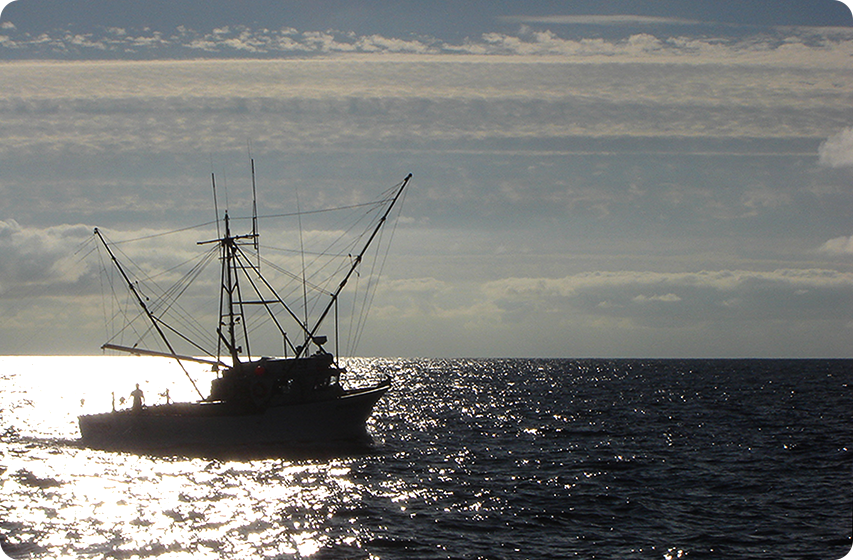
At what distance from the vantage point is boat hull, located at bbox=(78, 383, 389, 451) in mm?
49125


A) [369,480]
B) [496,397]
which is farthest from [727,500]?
[496,397]

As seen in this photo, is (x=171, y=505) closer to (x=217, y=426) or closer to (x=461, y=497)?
(x=461, y=497)

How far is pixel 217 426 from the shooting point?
49.1m

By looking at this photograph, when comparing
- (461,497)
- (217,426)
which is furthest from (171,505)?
(217,426)

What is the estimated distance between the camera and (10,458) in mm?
47406

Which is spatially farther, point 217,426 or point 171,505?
point 217,426

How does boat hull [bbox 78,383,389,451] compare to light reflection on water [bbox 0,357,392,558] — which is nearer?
light reflection on water [bbox 0,357,392,558]

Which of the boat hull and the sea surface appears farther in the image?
the boat hull

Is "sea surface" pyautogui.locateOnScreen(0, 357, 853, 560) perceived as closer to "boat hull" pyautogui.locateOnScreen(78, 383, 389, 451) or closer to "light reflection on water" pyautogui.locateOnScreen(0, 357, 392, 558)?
"light reflection on water" pyautogui.locateOnScreen(0, 357, 392, 558)

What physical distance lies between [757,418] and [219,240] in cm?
4937

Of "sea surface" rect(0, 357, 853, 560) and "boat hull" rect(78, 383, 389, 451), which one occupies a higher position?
"boat hull" rect(78, 383, 389, 451)

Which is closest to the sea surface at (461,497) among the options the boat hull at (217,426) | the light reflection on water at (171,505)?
the light reflection on water at (171,505)

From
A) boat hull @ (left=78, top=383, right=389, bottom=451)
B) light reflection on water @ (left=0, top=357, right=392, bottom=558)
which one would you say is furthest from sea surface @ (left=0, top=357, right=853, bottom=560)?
boat hull @ (left=78, top=383, right=389, bottom=451)

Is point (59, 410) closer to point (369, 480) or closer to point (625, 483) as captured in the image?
point (369, 480)
